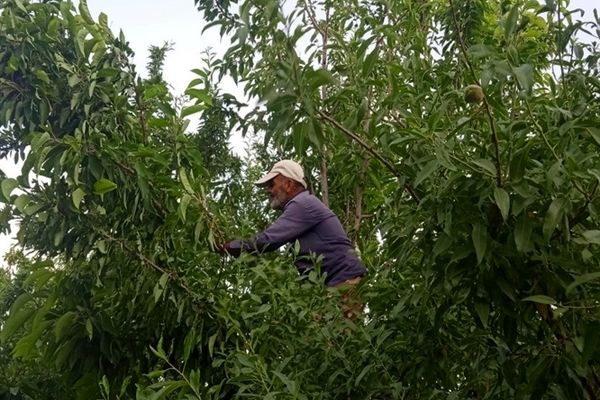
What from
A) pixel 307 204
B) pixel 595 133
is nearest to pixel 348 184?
pixel 307 204

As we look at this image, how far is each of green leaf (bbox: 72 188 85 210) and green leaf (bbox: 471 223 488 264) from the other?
150cm

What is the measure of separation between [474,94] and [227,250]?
1498 millimetres

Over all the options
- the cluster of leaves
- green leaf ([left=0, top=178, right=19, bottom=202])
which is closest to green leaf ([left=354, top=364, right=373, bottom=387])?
the cluster of leaves

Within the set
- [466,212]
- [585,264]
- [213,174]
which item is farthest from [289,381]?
[213,174]

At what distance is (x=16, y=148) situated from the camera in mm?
3566

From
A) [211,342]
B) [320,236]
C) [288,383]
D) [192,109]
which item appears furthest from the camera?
[320,236]

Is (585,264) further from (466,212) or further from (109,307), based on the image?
(109,307)

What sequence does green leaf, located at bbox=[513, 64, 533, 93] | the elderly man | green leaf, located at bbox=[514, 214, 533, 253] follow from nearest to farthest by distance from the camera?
1. green leaf, located at bbox=[513, 64, 533, 93]
2. green leaf, located at bbox=[514, 214, 533, 253]
3. the elderly man

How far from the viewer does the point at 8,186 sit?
303 centimetres

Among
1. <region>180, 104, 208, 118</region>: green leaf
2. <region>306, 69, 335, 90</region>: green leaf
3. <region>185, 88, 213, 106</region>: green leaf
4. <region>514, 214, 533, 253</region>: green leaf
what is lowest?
<region>514, 214, 533, 253</region>: green leaf

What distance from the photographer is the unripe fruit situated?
2146mm

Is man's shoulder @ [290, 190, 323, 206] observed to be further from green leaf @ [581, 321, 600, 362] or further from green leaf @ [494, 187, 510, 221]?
green leaf @ [581, 321, 600, 362]

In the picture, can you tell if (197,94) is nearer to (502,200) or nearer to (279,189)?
(279,189)

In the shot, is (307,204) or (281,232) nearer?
(281,232)
